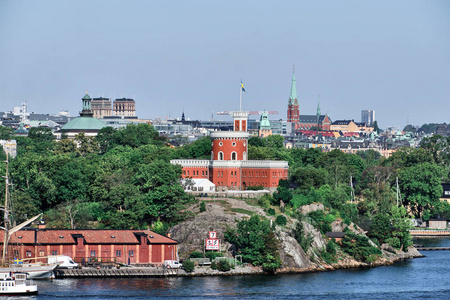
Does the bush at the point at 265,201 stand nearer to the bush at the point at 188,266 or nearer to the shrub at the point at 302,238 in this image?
the shrub at the point at 302,238

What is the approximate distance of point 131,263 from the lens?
3856 inches

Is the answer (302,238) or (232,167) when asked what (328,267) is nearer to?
(302,238)

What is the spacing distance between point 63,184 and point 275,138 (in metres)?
81.5

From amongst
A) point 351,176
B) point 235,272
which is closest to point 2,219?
point 235,272

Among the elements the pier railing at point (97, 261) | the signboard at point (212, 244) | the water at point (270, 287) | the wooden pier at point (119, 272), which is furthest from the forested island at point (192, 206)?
the pier railing at point (97, 261)

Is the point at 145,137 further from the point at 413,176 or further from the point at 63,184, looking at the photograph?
the point at 63,184

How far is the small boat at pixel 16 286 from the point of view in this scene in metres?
85.0

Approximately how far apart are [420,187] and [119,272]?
67968 mm

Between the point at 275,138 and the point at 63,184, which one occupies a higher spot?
the point at 275,138

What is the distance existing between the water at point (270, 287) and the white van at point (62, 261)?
10.6ft

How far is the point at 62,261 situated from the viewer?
310 ft

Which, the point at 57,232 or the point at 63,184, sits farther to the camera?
the point at 63,184

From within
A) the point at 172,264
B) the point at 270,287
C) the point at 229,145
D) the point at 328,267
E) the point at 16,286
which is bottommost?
the point at 270,287

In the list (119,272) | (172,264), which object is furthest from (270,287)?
(119,272)
